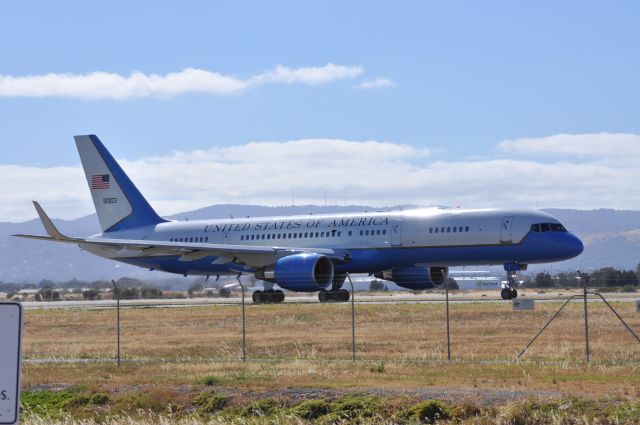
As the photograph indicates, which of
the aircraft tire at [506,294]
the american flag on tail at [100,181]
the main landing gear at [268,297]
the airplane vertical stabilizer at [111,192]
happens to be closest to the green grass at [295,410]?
the aircraft tire at [506,294]

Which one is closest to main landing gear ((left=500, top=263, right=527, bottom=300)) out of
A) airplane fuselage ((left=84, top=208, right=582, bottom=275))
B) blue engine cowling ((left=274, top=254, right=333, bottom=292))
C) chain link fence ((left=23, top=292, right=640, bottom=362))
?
airplane fuselage ((left=84, top=208, right=582, bottom=275))

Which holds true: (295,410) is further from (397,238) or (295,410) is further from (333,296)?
(333,296)

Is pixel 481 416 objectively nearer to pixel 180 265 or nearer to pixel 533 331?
pixel 533 331

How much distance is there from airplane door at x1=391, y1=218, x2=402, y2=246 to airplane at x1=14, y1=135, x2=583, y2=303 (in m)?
0.04

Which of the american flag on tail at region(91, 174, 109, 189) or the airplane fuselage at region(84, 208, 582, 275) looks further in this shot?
the american flag on tail at region(91, 174, 109, 189)

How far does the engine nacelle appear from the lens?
47438 millimetres

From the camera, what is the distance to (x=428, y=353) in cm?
2438

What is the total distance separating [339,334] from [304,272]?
15428mm

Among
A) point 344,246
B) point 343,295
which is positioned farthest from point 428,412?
point 344,246

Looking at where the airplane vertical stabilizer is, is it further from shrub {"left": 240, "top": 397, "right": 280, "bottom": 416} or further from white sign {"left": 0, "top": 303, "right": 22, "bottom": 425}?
white sign {"left": 0, "top": 303, "right": 22, "bottom": 425}

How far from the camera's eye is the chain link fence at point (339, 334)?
24844mm

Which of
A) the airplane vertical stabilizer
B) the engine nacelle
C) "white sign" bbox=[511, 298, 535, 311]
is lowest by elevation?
"white sign" bbox=[511, 298, 535, 311]

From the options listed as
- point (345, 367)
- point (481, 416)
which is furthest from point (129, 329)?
point (481, 416)

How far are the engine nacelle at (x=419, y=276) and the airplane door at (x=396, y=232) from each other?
153 centimetres
